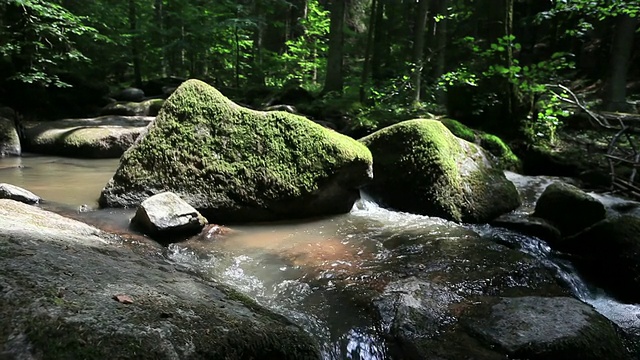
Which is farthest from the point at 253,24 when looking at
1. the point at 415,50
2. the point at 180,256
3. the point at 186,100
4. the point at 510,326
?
the point at 510,326

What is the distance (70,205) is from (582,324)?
5948 millimetres

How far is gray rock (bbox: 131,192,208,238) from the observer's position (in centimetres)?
475

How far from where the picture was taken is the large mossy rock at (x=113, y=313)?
74.6 inches

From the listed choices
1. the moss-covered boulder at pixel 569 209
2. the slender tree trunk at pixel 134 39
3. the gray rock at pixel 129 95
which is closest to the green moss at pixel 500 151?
the moss-covered boulder at pixel 569 209

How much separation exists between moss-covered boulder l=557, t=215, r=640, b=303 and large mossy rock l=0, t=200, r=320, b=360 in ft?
13.2

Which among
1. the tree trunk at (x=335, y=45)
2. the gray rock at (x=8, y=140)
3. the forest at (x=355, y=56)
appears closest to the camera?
the gray rock at (x=8, y=140)

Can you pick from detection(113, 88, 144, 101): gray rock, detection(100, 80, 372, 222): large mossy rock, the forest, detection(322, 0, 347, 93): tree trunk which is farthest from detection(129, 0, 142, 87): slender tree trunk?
detection(100, 80, 372, 222): large mossy rock

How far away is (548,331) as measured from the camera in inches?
122

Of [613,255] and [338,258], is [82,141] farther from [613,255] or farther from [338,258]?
[613,255]

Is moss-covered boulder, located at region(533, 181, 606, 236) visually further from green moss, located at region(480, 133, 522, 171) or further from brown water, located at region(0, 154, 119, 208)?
brown water, located at region(0, 154, 119, 208)

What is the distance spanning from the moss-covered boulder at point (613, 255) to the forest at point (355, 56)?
2.53 m

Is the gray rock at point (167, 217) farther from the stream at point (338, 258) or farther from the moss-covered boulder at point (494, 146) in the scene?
the moss-covered boulder at point (494, 146)

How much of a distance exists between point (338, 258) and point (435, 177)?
275 centimetres

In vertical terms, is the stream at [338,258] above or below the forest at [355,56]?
below
